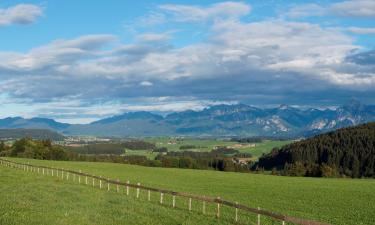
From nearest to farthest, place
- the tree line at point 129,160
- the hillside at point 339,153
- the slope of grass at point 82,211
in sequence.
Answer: the slope of grass at point 82,211 < the tree line at point 129,160 < the hillside at point 339,153

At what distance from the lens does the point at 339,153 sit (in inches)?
5837

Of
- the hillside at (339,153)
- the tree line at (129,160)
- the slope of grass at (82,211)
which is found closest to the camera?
the slope of grass at (82,211)

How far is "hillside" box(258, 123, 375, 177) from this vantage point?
463ft

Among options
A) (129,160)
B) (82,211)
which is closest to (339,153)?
(129,160)

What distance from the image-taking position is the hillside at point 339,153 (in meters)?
141

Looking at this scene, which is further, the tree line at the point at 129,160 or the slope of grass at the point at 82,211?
the tree line at the point at 129,160

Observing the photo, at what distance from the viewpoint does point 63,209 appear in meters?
30.0

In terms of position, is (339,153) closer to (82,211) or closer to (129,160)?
(129,160)

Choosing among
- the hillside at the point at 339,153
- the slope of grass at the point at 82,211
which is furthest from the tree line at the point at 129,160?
the slope of grass at the point at 82,211

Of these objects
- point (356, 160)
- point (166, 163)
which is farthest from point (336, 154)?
point (166, 163)

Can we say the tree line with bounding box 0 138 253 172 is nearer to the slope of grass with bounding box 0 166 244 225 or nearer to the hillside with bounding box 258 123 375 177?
the hillside with bounding box 258 123 375 177

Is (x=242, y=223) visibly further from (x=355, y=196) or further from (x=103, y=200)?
(x=355, y=196)

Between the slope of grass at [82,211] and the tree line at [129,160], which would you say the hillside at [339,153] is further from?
the slope of grass at [82,211]

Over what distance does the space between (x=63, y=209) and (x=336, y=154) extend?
127898 millimetres
